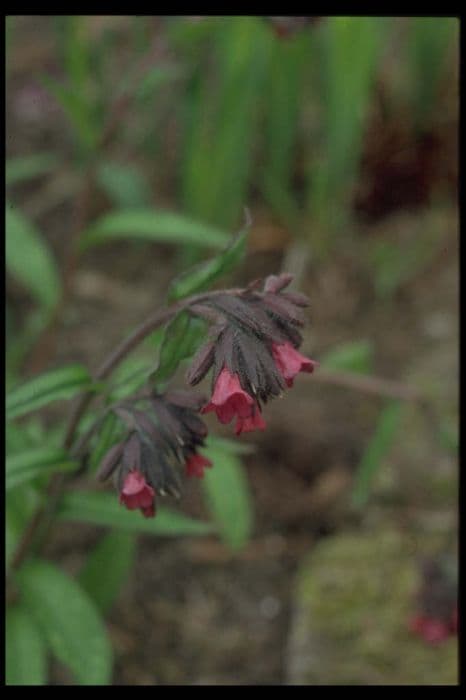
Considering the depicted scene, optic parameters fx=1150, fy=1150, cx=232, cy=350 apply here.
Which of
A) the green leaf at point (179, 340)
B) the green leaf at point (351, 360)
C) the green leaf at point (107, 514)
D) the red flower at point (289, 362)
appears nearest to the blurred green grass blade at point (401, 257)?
the green leaf at point (351, 360)

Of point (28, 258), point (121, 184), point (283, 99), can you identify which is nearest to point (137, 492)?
point (28, 258)

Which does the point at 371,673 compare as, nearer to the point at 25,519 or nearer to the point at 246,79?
the point at 25,519

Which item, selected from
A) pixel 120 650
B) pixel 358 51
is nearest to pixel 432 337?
pixel 358 51

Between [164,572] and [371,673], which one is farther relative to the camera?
[164,572]

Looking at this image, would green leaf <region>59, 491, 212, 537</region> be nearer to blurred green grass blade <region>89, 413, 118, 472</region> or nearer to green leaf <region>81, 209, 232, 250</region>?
blurred green grass blade <region>89, 413, 118, 472</region>

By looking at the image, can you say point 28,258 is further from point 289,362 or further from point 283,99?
point 289,362

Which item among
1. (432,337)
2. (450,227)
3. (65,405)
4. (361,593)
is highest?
(450,227)
